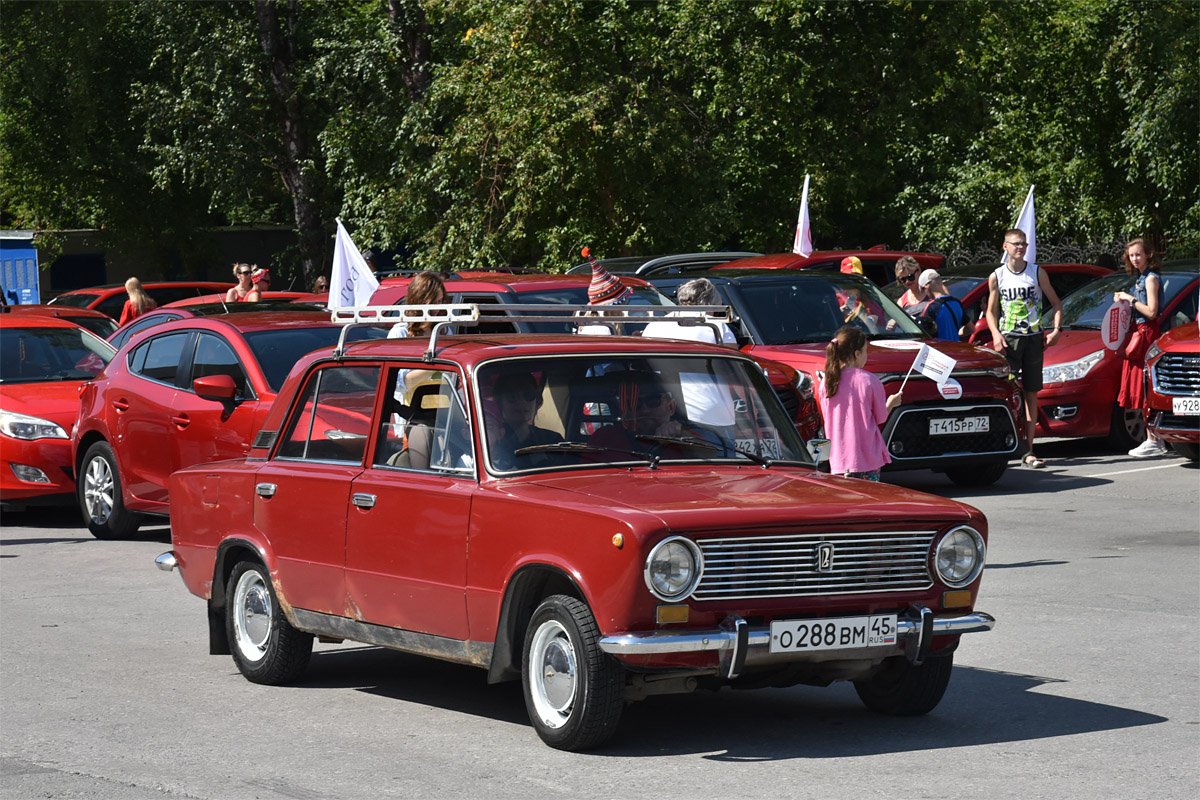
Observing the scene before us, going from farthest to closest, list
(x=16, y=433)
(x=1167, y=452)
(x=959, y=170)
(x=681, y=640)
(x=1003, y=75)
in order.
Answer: (x=959, y=170) < (x=1003, y=75) < (x=1167, y=452) < (x=16, y=433) < (x=681, y=640)

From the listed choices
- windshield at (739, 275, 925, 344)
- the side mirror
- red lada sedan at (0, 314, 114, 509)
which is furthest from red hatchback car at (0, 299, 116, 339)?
windshield at (739, 275, 925, 344)

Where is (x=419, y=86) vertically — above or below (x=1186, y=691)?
above

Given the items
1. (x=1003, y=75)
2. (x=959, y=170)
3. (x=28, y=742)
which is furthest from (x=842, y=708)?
(x=959, y=170)

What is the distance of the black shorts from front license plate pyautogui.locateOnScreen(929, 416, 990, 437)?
1.72 meters

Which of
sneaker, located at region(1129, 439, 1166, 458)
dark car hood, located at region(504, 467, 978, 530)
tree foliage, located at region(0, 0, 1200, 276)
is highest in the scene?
tree foliage, located at region(0, 0, 1200, 276)

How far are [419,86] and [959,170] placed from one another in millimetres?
10796

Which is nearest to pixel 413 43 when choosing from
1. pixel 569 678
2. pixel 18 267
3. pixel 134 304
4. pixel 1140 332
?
pixel 18 267

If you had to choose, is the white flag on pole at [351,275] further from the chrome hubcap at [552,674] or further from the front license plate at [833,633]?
the front license plate at [833,633]

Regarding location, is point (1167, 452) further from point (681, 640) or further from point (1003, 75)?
point (1003, 75)

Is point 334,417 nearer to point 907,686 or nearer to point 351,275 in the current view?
point 907,686

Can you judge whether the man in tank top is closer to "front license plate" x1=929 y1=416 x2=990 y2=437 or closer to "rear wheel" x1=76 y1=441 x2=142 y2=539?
"front license plate" x1=929 y1=416 x2=990 y2=437

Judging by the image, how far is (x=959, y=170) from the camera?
3394 cm

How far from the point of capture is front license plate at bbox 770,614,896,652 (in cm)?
594

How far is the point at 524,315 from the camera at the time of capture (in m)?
7.81
